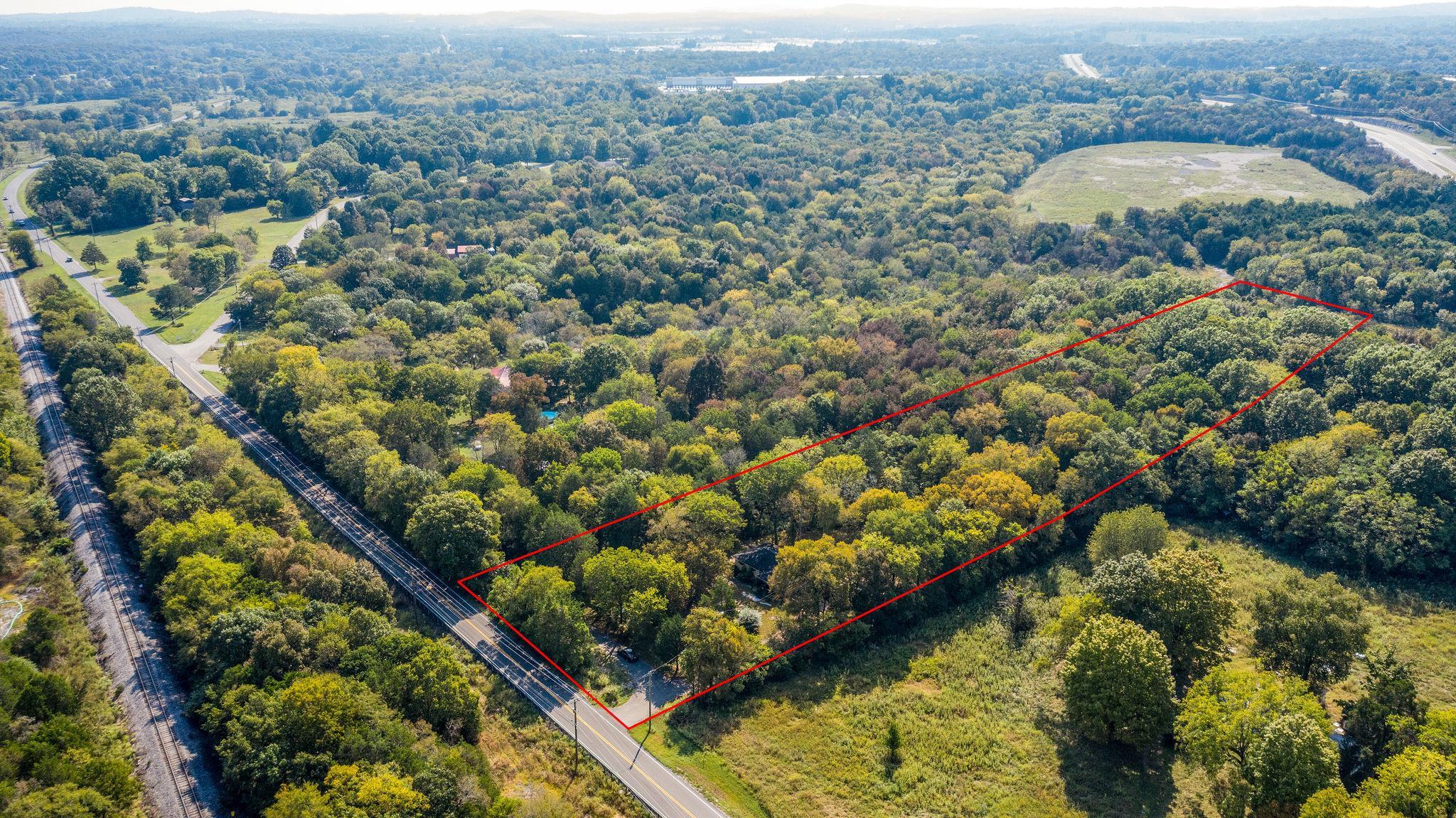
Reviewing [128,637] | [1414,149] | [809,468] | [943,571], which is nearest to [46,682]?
[128,637]

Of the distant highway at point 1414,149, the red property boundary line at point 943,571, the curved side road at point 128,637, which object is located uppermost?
the distant highway at point 1414,149

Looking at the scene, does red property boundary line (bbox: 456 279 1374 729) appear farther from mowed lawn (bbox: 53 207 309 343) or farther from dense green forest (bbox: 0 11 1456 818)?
mowed lawn (bbox: 53 207 309 343)

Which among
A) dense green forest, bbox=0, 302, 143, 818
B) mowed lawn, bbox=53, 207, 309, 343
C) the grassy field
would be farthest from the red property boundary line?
mowed lawn, bbox=53, 207, 309, 343

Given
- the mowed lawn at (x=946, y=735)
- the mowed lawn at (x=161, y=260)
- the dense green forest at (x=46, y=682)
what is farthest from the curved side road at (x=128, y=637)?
the mowed lawn at (x=946, y=735)

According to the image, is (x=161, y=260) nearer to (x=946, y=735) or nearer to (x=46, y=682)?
(x=46, y=682)

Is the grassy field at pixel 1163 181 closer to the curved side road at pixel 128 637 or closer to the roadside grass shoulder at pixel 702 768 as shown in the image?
the roadside grass shoulder at pixel 702 768

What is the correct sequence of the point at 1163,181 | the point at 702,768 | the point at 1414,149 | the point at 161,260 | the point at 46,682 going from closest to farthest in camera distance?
the point at 702,768, the point at 46,682, the point at 161,260, the point at 1163,181, the point at 1414,149
